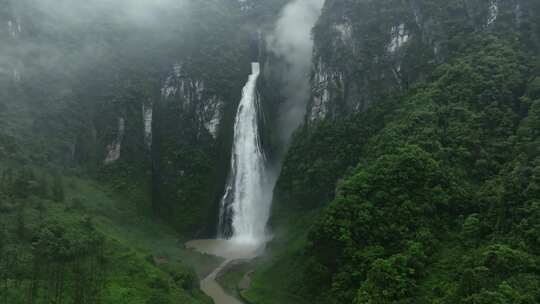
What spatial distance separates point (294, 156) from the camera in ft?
177

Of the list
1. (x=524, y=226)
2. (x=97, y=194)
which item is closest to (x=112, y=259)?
(x=97, y=194)

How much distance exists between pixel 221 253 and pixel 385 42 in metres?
27.0

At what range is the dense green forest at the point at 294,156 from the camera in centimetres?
3098

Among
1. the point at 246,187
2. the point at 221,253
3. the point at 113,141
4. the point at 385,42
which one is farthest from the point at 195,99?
the point at 385,42

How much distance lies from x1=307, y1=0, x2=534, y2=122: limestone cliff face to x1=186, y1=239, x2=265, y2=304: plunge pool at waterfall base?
15.5m

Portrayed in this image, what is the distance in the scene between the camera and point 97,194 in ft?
171

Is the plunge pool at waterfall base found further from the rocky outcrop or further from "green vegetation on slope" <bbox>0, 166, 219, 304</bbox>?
the rocky outcrop

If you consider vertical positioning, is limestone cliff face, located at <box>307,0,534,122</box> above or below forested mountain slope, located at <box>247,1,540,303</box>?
above

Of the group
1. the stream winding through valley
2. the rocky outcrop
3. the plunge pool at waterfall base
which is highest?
the rocky outcrop

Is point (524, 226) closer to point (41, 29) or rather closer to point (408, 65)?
point (408, 65)

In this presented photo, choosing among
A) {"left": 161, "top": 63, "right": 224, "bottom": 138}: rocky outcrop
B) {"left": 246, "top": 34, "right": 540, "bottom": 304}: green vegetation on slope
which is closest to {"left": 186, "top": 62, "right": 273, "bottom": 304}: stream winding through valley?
{"left": 161, "top": 63, "right": 224, "bottom": 138}: rocky outcrop

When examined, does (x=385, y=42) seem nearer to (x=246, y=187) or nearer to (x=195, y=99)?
(x=246, y=187)

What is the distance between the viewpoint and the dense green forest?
3098 cm

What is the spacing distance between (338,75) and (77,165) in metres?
28.9
